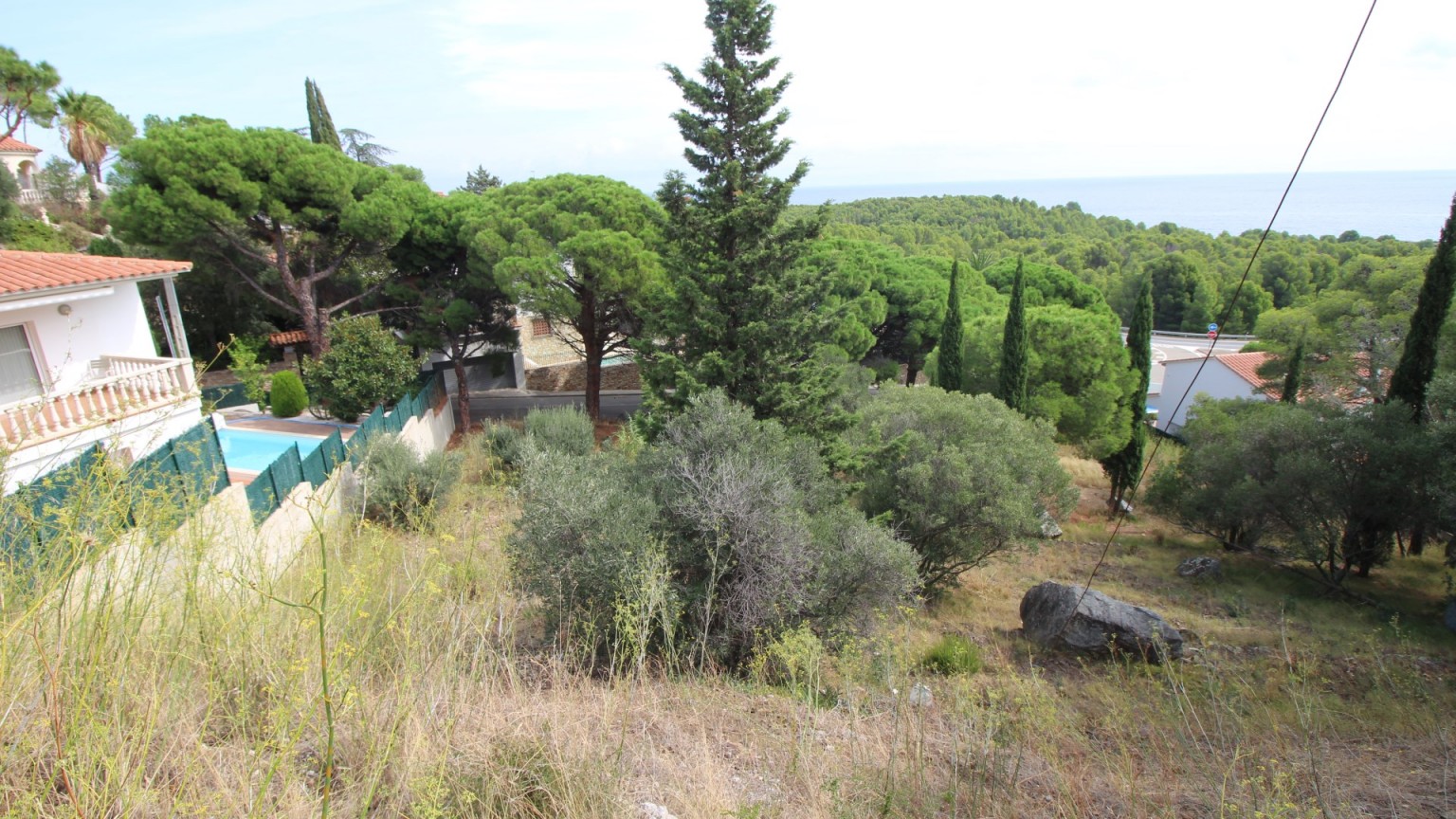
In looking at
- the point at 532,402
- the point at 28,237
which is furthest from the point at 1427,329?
the point at 28,237

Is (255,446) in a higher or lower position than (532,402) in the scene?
higher

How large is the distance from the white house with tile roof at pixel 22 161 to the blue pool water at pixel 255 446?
2113 centimetres

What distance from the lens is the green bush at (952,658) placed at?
8000mm

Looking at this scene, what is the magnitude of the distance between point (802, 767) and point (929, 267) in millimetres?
25621

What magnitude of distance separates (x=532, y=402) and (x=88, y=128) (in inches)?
834

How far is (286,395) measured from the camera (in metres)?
15.9

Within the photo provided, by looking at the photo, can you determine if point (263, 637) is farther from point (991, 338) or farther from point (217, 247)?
point (991, 338)

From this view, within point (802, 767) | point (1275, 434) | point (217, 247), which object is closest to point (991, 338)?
point (1275, 434)

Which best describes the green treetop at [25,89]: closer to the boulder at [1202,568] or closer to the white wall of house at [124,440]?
the white wall of house at [124,440]

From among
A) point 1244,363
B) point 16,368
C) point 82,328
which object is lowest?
point 1244,363

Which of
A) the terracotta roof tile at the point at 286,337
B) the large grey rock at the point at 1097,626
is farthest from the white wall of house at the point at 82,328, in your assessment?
the large grey rock at the point at 1097,626

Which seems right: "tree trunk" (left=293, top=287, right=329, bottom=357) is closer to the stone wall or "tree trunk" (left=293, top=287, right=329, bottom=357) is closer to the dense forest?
the stone wall

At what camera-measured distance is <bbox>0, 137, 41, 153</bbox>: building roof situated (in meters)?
26.2

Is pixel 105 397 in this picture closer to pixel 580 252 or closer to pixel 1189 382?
pixel 580 252
